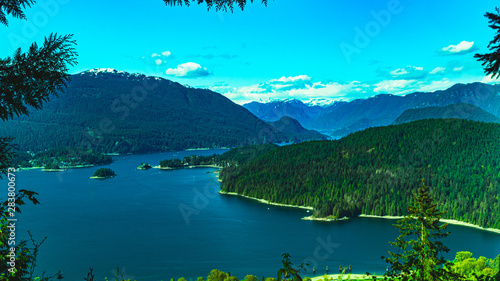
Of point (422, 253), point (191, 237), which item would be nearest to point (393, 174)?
point (191, 237)

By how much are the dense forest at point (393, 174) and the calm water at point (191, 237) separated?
13.2 m

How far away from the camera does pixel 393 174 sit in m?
161

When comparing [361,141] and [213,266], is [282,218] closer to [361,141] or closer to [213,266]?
[213,266]

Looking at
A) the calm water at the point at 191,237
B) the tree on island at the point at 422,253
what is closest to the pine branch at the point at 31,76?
the tree on island at the point at 422,253

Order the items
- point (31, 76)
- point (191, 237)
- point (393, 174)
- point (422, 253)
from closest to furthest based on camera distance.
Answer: point (31, 76) < point (422, 253) < point (191, 237) < point (393, 174)

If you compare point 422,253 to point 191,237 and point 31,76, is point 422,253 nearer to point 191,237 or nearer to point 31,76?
point 31,76

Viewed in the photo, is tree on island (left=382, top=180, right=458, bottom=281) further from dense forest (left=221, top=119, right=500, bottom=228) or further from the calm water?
dense forest (left=221, top=119, right=500, bottom=228)

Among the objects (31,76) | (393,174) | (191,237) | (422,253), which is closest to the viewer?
(31,76)

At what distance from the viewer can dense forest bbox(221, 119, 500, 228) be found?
131 m

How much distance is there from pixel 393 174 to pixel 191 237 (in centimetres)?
10128

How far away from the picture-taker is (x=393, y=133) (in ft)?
646

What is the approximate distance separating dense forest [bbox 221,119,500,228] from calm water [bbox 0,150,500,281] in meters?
13.2

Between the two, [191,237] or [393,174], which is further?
[393,174]

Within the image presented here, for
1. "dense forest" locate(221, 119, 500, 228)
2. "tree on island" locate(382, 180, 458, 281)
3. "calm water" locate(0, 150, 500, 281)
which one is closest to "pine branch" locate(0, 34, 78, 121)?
"tree on island" locate(382, 180, 458, 281)
